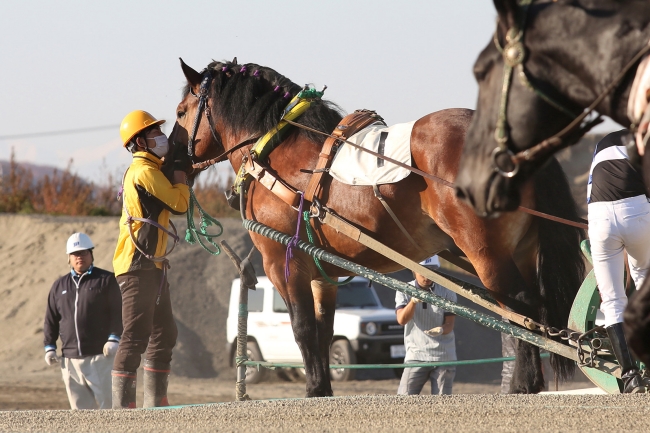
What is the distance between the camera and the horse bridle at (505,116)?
116 inches

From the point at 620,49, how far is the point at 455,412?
2.31 m

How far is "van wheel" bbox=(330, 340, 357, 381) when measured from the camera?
14977 millimetres

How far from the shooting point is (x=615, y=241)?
5.02 meters

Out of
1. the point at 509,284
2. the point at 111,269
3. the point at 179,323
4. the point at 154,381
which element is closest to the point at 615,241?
the point at 509,284

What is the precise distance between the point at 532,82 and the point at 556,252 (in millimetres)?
3069

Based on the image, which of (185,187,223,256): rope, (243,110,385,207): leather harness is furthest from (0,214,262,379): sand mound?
(243,110,385,207): leather harness

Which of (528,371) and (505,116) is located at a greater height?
(505,116)

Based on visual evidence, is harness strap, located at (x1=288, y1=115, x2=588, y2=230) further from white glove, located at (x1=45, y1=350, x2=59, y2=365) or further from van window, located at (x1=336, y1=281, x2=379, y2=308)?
van window, located at (x1=336, y1=281, x2=379, y2=308)

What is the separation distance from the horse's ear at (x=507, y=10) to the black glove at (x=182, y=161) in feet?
15.4

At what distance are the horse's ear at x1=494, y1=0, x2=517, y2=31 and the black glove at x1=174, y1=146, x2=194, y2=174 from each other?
469cm

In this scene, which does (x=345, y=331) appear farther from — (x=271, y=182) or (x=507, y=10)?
(x=507, y=10)

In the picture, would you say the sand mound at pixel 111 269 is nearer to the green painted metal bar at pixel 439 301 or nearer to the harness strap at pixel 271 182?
the harness strap at pixel 271 182

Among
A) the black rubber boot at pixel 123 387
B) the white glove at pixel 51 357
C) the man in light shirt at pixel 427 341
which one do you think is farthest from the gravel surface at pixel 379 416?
the white glove at pixel 51 357

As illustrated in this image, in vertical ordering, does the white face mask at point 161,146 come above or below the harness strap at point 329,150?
above
